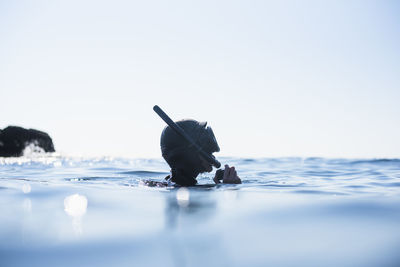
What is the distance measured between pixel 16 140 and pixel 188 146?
5561cm

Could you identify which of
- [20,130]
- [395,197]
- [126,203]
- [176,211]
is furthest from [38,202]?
[20,130]

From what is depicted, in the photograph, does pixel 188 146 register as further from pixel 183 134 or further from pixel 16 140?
pixel 16 140

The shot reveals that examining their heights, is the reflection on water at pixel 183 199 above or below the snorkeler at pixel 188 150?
below

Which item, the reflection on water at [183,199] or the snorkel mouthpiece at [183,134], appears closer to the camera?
the reflection on water at [183,199]

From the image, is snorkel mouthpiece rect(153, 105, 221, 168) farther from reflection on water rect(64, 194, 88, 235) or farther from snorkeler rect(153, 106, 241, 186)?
reflection on water rect(64, 194, 88, 235)

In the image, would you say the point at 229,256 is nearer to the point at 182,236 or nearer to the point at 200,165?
the point at 182,236

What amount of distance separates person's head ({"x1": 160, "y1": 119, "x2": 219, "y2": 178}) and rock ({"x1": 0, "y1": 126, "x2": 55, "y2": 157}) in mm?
52086

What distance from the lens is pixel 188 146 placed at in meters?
5.76

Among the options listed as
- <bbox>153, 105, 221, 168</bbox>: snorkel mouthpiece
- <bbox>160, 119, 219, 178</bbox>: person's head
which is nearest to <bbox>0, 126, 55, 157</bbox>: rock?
<bbox>160, 119, 219, 178</bbox>: person's head

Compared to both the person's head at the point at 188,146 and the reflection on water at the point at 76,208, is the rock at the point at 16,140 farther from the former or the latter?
the reflection on water at the point at 76,208

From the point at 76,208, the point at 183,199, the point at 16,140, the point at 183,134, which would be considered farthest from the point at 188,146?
the point at 16,140

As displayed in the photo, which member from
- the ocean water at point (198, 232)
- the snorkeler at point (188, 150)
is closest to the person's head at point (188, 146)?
the snorkeler at point (188, 150)

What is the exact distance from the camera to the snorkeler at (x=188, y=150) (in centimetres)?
577

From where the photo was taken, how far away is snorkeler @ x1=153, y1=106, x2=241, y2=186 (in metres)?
5.77
